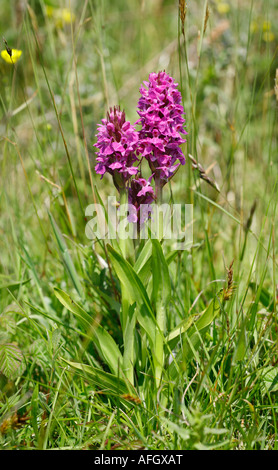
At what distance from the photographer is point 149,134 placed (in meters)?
1.38

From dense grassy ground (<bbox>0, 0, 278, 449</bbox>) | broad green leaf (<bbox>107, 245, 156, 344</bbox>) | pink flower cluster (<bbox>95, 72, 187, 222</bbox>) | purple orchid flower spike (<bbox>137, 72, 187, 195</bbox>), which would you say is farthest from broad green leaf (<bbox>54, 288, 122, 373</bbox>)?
purple orchid flower spike (<bbox>137, 72, 187, 195</bbox>)

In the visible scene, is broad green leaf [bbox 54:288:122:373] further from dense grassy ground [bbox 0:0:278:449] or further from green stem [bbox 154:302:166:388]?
green stem [bbox 154:302:166:388]

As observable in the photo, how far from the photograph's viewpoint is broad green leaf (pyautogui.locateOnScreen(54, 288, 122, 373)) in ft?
4.64

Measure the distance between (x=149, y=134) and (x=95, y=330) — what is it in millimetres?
692

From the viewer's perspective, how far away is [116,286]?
70.6 inches

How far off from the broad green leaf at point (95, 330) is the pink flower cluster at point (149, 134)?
0.43 metres

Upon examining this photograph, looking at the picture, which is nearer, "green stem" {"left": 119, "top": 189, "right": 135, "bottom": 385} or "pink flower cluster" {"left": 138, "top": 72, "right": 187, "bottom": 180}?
"pink flower cluster" {"left": 138, "top": 72, "right": 187, "bottom": 180}

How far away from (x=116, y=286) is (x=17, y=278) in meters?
0.51

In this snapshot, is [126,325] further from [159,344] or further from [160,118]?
[160,118]

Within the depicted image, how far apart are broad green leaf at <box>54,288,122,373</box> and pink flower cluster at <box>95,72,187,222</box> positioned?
43 cm

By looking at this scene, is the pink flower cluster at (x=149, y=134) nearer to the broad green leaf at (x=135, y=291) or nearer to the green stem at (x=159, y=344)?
the broad green leaf at (x=135, y=291)

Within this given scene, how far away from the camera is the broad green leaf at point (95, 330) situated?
55.6 inches

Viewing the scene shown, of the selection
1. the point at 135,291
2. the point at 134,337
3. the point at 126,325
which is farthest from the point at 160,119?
the point at 134,337
